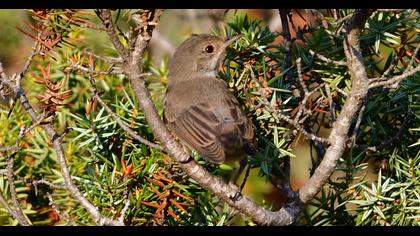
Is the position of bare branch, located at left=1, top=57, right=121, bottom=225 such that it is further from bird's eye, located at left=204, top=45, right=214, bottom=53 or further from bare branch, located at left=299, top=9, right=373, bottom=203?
bird's eye, located at left=204, top=45, right=214, bottom=53

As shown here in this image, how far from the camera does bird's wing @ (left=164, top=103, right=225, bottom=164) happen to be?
3.98m

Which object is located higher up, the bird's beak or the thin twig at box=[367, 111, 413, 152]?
the bird's beak

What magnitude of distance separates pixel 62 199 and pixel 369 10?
2111 mm

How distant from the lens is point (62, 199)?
3.84 metres

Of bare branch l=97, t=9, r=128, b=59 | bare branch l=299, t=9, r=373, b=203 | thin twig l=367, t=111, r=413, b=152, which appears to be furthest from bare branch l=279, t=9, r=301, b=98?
bare branch l=97, t=9, r=128, b=59

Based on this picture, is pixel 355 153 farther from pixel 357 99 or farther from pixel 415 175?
pixel 357 99

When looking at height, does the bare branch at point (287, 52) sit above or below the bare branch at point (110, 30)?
below

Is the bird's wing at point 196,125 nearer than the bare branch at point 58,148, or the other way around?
the bare branch at point 58,148

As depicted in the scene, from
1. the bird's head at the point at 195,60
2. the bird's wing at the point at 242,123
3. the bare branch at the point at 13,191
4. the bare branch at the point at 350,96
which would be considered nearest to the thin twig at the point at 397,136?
the bare branch at the point at 350,96

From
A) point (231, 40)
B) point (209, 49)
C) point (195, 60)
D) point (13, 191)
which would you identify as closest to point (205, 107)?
point (209, 49)

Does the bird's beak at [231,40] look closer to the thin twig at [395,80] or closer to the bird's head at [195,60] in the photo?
the bird's head at [195,60]

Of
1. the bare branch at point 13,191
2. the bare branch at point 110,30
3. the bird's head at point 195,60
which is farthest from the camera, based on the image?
the bird's head at point 195,60

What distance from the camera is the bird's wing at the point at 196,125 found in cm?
398
